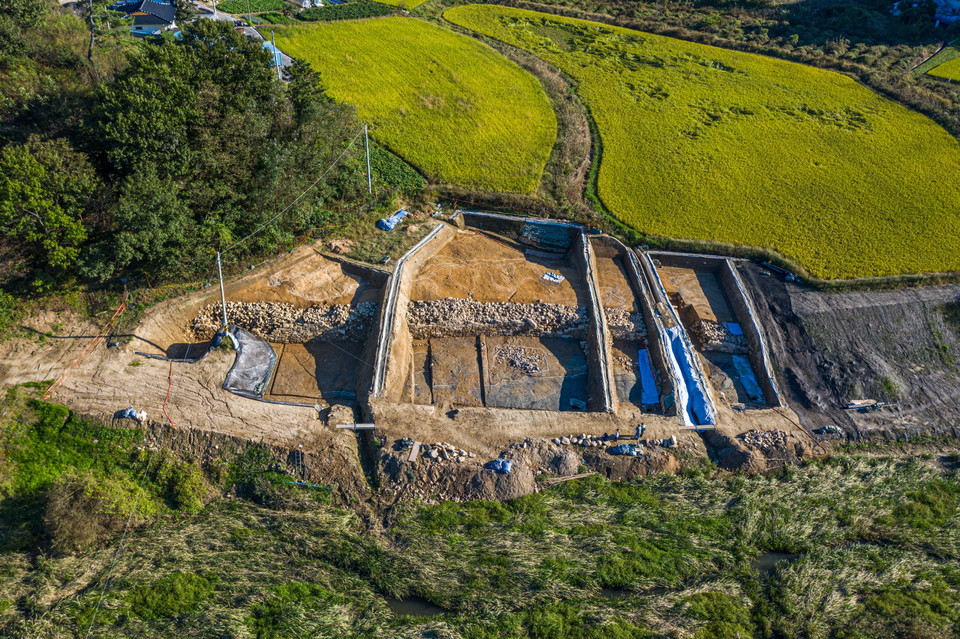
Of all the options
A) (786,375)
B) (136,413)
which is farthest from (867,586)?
(136,413)

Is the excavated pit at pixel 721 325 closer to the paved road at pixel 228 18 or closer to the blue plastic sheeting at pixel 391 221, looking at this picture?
the blue plastic sheeting at pixel 391 221

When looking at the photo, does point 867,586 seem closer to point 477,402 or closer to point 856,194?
point 477,402

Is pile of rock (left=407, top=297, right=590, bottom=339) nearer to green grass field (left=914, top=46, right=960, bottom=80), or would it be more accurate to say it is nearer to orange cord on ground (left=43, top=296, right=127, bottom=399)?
orange cord on ground (left=43, top=296, right=127, bottom=399)

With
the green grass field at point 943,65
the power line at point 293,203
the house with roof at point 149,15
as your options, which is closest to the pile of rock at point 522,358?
the power line at point 293,203

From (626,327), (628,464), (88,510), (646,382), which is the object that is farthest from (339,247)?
(628,464)

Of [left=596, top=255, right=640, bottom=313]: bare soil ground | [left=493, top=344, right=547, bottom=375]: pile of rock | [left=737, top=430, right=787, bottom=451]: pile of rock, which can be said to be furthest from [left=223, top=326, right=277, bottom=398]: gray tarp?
[left=737, top=430, right=787, bottom=451]: pile of rock

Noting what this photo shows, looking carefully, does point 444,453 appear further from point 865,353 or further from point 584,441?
point 865,353

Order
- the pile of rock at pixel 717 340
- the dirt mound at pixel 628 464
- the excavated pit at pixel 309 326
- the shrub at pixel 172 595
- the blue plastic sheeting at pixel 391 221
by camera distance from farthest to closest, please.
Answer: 1. the blue plastic sheeting at pixel 391 221
2. the pile of rock at pixel 717 340
3. the excavated pit at pixel 309 326
4. the dirt mound at pixel 628 464
5. the shrub at pixel 172 595
